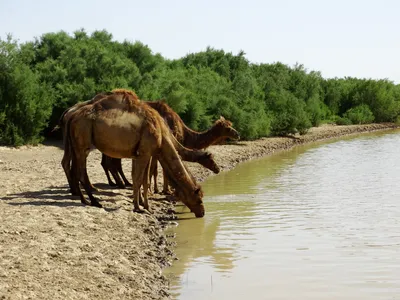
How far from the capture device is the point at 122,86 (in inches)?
980

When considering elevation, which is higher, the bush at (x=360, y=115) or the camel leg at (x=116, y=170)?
the bush at (x=360, y=115)

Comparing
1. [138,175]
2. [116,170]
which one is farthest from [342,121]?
[138,175]

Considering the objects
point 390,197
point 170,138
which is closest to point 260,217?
point 170,138

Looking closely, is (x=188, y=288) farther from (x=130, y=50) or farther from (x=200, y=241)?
(x=130, y=50)

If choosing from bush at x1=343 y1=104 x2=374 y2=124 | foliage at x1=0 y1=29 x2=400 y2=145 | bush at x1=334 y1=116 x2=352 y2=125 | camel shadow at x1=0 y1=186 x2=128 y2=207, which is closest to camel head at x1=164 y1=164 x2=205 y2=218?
camel shadow at x1=0 y1=186 x2=128 y2=207

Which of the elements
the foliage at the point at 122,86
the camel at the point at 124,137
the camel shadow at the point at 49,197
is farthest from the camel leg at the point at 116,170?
the foliage at the point at 122,86

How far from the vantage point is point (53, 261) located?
8.48 m

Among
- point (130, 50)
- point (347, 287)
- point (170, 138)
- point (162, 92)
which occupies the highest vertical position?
point (130, 50)

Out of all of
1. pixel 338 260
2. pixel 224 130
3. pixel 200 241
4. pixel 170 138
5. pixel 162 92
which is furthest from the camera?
pixel 162 92

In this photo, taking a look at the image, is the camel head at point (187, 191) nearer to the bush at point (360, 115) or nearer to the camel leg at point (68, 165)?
the camel leg at point (68, 165)

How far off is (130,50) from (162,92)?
4.47 metres

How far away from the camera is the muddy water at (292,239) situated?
9141mm

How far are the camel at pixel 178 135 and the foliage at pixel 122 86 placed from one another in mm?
7258

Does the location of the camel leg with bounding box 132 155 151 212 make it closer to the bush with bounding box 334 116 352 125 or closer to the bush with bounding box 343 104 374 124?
the bush with bounding box 334 116 352 125
